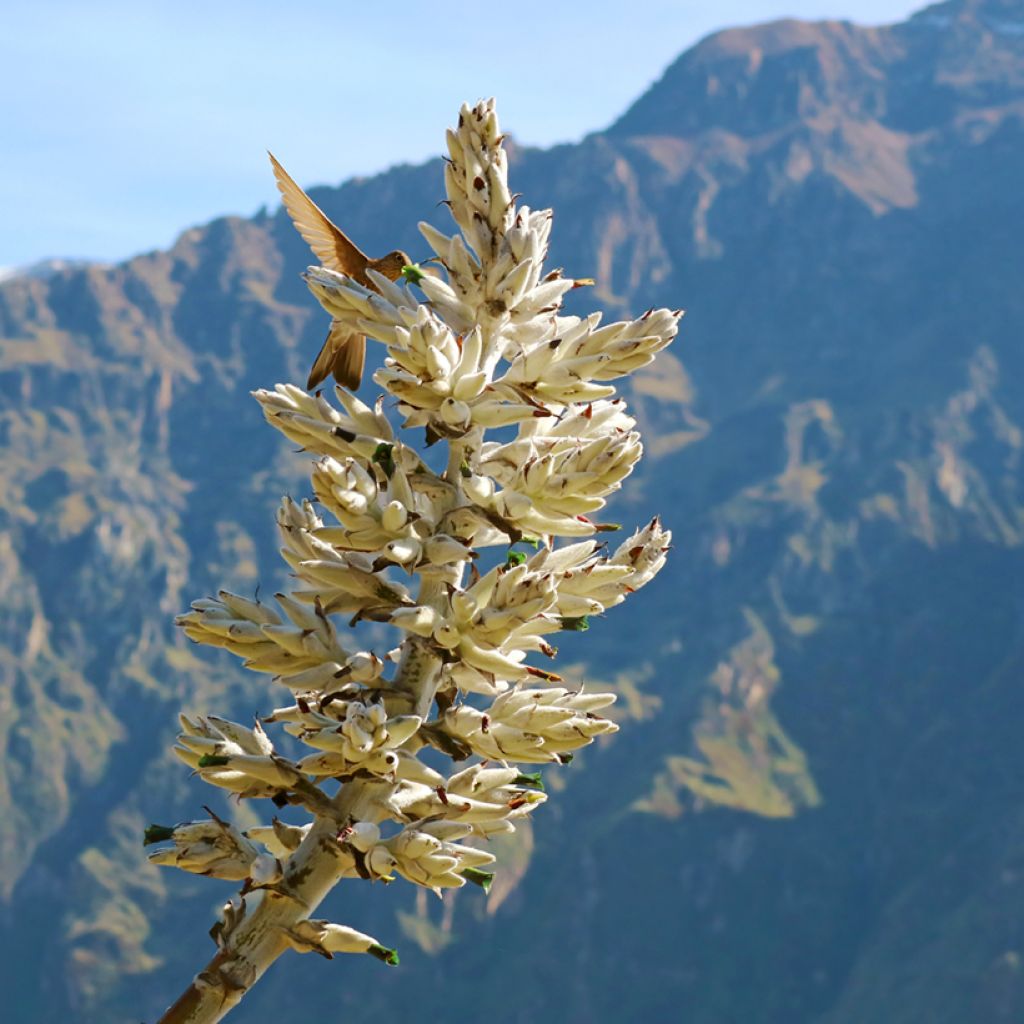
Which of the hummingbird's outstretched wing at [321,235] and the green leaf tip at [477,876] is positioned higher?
the hummingbird's outstretched wing at [321,235]

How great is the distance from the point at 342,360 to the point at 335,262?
1.57 feet

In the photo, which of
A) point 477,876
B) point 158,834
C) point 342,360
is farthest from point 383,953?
point 342,360

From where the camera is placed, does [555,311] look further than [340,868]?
Yes

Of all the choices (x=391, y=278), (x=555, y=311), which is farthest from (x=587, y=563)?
(x=391, y=278)

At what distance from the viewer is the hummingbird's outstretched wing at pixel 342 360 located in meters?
6.93

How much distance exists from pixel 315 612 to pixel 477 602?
65 cm

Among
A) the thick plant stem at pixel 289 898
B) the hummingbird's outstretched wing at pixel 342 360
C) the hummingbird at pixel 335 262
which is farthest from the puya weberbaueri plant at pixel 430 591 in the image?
the hummingbird's outstretched wing at pixel 342 360

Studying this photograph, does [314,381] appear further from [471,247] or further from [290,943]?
[290,943]

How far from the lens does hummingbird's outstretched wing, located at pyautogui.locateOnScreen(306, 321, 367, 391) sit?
693cm

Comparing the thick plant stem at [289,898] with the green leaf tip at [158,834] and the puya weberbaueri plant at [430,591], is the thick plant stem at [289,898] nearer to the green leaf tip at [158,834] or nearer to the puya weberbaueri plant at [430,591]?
the puya weberbaueri plant at [430,591]

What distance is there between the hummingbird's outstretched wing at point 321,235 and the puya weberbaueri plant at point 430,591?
A: 152mm

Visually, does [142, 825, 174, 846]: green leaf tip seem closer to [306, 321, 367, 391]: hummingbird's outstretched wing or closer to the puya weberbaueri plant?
the puya weberbaueri plant

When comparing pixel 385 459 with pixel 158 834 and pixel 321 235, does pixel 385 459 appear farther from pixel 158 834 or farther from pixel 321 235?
pixel 158 834

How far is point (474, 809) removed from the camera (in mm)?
6141
